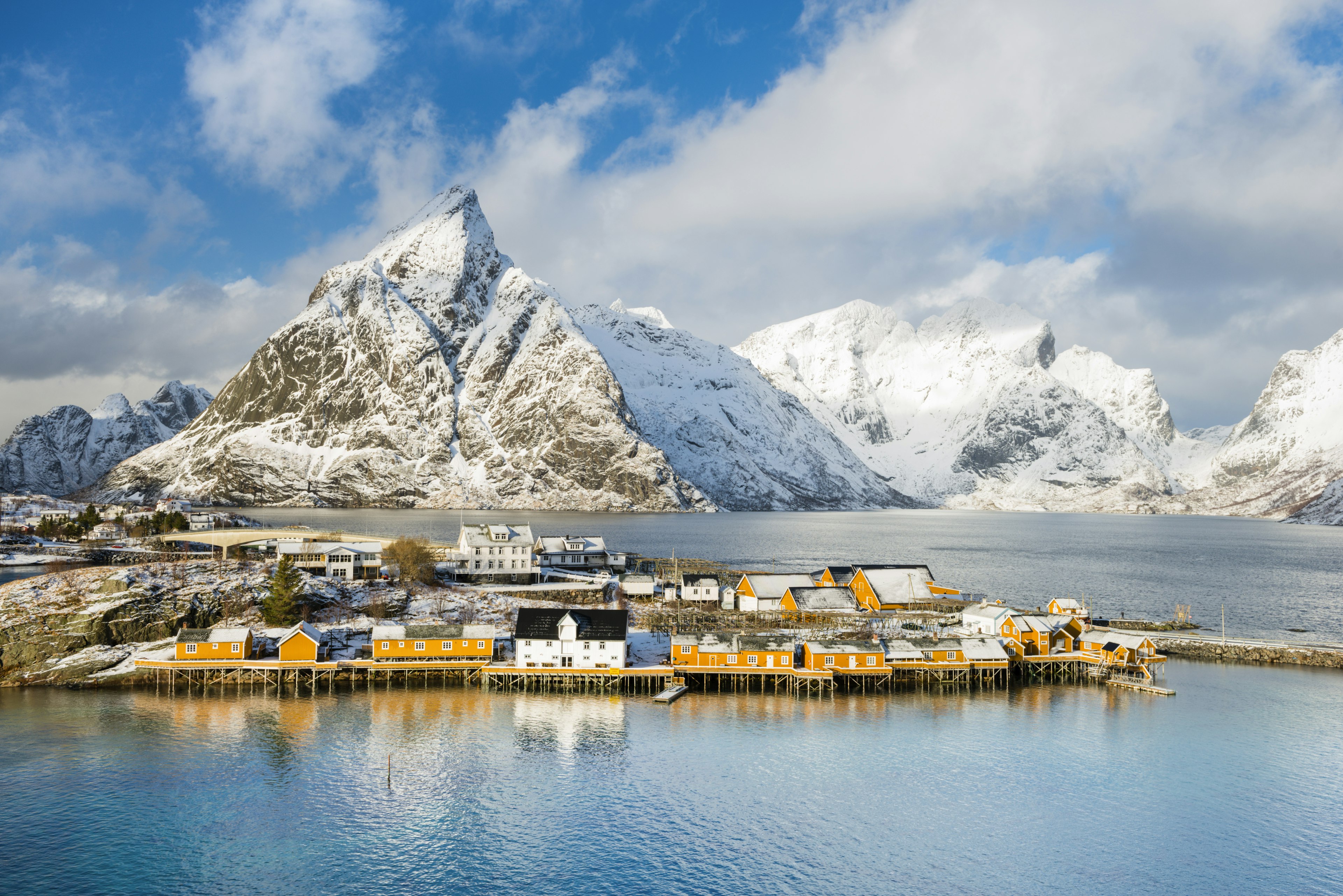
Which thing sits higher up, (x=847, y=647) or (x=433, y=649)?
(x=433, y=649)

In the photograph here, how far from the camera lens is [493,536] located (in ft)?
331

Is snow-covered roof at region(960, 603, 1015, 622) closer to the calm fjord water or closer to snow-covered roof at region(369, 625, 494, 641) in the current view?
the calm fjord water

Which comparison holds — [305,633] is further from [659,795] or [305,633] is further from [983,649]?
[983,649]

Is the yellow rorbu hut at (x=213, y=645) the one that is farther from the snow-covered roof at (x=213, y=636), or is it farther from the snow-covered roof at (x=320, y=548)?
the snow-covered roof at (x=320, y=548)

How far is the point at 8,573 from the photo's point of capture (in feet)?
339

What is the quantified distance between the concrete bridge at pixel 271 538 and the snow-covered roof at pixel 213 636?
36087 mm

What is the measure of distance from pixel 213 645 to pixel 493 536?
129 ft

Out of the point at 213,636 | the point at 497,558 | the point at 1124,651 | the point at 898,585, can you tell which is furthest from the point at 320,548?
the point at 1124,651

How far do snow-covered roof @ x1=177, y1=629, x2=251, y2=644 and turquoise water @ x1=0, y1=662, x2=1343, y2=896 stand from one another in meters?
4.60

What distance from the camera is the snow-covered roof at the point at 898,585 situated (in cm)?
9006

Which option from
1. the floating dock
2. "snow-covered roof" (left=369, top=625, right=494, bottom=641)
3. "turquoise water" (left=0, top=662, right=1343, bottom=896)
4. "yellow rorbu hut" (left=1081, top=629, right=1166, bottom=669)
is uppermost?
"snow-covered roof" (left=369, top=625, right=494, bottom=641)

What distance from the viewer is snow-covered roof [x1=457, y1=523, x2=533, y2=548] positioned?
323 feet

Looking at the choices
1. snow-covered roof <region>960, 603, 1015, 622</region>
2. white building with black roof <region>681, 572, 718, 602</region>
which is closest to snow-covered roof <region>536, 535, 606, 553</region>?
white building with black roof <region>681, 572, 718, 602</region>

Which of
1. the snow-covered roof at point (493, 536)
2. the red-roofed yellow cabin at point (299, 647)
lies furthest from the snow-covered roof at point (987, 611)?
the red-roofed yellow cabin at point (299, 647)
